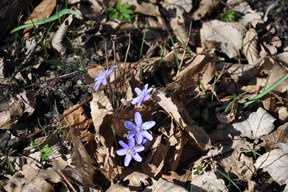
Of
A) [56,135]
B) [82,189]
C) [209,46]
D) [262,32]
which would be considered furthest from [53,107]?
[262,32]

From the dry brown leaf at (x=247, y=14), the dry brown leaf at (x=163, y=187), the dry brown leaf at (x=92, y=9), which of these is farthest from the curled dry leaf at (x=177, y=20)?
the dry brown leaf at (x=163, y=187)

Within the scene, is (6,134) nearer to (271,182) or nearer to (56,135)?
(56,135)

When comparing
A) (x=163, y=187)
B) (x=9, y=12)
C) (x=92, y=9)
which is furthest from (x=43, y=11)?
(x=163, y=187)

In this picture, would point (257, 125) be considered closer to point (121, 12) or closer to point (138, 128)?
point (138, 128)

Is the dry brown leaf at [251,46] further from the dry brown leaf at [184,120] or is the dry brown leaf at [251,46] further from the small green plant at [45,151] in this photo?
the small green plant at [45,151]

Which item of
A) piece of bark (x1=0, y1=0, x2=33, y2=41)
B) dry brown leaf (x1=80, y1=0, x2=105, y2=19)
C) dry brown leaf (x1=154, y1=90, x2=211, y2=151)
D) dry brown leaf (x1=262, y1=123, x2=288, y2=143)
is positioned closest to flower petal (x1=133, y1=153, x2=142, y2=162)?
dry brown leaf (x1=154, y1=90, x2=211, y2=151)
